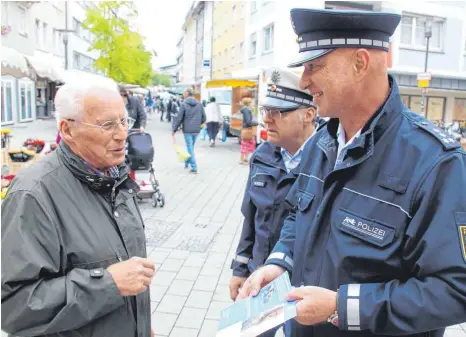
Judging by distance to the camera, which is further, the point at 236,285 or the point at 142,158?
the point at 142,158

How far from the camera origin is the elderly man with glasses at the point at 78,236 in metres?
1.66

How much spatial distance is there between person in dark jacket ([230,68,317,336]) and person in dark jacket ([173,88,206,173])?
8835 mm

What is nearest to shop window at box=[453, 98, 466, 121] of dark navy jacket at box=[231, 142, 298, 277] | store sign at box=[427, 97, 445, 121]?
store sign at box=[427, 97, 445, 121]

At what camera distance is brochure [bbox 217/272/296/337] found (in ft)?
4.85

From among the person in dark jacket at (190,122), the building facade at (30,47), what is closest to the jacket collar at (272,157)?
the person in dark jacket at (190,122)

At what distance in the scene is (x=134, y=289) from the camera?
1.84 metres

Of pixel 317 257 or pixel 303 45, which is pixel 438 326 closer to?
pixel 317 257

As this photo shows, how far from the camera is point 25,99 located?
25922mm

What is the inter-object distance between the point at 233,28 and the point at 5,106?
635 inches

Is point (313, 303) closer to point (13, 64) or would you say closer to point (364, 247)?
point (364, 247)

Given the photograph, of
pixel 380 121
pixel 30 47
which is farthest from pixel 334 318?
pixel 30 47

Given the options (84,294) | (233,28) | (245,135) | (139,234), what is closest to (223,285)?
(139,234)

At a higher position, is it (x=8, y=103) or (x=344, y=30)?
(x=344, y=30)

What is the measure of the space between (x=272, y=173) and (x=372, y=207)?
1204mm
